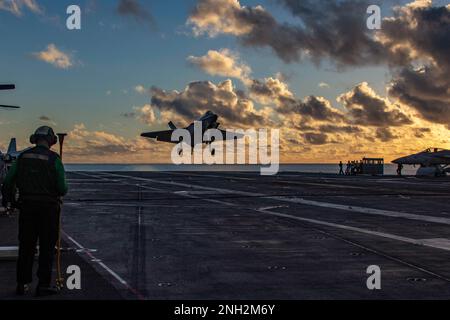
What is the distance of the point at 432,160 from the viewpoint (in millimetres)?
71250

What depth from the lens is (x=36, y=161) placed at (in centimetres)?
809

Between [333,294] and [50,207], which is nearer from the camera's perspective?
[333,294]

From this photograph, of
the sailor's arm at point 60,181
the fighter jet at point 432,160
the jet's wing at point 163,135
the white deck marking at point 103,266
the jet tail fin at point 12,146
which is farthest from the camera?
the jet's wing at point 163,135

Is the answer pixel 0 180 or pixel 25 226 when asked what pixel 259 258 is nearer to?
pixel 25 226

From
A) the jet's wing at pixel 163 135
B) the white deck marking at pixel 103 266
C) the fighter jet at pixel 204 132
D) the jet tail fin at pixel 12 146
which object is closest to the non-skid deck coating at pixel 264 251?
the white deck marking at pixel 103 266

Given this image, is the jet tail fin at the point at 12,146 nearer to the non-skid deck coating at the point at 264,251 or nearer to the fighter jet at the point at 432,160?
the non-skid deck coating at the point at 264,251

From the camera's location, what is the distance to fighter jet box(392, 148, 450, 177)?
70188mm

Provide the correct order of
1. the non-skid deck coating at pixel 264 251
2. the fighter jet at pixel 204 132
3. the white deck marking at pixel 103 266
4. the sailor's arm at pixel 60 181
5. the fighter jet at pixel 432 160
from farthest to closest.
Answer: the fighter jet at pixel 432 160 → the fighter jet at pixel 204 132 → the white deck marking at pixel 103 266 → the sailor's arm at pixel 60 181 → the non-skid deck coating at pixel 264 251

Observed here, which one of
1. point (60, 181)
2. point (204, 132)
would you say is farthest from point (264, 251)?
point (204, 132)

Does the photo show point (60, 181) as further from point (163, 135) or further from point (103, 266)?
point (163, 135)

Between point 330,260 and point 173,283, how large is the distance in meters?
3.69

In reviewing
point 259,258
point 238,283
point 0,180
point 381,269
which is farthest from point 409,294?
point 0,180

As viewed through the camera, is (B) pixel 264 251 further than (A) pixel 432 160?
No

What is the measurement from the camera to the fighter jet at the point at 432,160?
2763 inches
